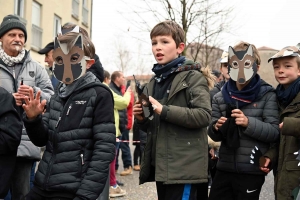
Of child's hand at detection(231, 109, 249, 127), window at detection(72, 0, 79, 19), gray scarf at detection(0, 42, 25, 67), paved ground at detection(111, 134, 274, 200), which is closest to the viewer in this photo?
child's hand at detection(231, 109, 249, 127)

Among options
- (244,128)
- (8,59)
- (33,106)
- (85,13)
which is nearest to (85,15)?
(85,13)

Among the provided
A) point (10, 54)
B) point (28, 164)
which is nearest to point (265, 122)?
point (28, 164)

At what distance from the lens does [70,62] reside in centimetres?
298

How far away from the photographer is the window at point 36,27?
1850 cm

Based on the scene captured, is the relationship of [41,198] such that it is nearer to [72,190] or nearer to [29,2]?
[72,190]

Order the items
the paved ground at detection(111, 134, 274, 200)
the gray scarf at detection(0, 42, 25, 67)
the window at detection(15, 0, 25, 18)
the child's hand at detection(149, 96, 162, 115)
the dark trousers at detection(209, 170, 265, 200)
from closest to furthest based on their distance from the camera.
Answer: the child's hand at detection(149, 96, 162, 115), the dark trousers at detection(209, 170, 265, 200), the gray scarf at detection(0, 42, 25, 67), the paved ground at detection(111, 134, 274, 200), the window at detection(15, 0, 25, 18)

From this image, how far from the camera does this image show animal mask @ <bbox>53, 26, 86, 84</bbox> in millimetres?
2971

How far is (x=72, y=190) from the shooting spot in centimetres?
273

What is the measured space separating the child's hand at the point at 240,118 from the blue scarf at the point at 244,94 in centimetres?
12

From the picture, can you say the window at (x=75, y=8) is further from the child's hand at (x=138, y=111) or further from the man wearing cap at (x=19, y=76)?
the child's hand at (x=138, y=111)

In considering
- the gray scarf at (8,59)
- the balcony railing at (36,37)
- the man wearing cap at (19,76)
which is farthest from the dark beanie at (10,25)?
the balcony railing at (36,37)

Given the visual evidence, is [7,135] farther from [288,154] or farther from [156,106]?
[288,154]

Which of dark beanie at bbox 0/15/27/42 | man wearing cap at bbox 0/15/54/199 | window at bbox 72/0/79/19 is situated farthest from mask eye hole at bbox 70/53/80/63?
window at bbox 72/0/79/19

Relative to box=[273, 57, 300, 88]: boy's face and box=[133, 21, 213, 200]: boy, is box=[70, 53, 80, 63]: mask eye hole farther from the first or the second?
box=[273, 57, 300, 88]: boy's face
